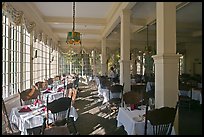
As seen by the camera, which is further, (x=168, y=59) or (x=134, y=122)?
(x=168, y=59)

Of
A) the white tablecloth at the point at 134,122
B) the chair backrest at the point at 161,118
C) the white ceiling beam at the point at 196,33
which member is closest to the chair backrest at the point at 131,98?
the white tablecloth at the point at 134,122

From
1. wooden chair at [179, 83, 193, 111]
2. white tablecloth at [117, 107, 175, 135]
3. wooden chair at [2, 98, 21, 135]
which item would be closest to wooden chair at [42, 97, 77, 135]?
wooden chair at [2, 98, 21, 135]

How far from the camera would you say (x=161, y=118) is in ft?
9.14

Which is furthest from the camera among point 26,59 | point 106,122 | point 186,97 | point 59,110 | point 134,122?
point 186,97

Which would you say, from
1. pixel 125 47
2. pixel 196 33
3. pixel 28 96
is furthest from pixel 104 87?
pixel 196 33

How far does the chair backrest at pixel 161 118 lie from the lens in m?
2.78

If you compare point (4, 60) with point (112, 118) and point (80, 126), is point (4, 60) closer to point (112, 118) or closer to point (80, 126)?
point (80, 126)

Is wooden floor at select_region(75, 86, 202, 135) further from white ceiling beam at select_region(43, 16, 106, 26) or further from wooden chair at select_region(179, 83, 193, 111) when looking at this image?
white ceiling beam at select_region(43, 16, 106, 26)

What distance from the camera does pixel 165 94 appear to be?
11.2 feet

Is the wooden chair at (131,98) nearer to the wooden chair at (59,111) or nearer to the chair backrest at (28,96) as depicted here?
the wooden chair at (59,111)

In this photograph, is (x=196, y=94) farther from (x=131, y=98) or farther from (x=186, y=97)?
(x=131, y=98)

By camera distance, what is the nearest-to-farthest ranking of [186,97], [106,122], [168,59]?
[168,59] → [106,122] → [186,97]

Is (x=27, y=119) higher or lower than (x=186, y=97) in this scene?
higher

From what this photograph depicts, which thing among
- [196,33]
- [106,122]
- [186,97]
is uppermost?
[196,33]
